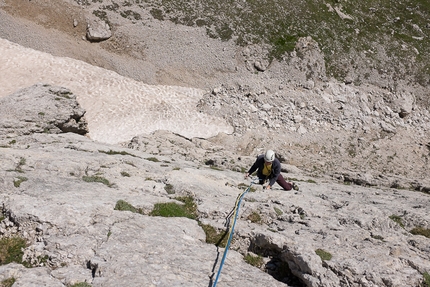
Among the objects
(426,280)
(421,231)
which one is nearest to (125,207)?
(426,280)

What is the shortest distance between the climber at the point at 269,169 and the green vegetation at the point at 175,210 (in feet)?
18.6

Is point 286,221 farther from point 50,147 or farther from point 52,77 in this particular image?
point 52,77

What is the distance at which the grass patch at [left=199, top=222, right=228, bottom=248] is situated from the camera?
14.4 meters

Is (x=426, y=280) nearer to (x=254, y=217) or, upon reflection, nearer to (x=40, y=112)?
(x=254, y=217)

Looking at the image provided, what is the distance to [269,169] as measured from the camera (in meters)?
21.1

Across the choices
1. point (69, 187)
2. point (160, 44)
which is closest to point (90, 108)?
point (160, 44)

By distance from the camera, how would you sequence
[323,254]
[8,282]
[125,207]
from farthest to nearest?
[125,207]
[323,254]
[8,282]

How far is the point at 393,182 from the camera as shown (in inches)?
1166

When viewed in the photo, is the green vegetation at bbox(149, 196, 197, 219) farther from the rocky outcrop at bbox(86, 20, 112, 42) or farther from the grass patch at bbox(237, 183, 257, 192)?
the rocky outcrop at bbox(86, 20, 112, 42)

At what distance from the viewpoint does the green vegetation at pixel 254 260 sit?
44.4 ft

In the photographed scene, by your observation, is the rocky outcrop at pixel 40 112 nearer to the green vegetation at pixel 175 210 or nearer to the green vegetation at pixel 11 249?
the green vegetation at pixel 11 249

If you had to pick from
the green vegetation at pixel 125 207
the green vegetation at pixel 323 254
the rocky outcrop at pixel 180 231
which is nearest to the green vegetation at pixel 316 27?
the rocky outcrop at pixel 180 231

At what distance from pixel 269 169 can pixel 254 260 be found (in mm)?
8199

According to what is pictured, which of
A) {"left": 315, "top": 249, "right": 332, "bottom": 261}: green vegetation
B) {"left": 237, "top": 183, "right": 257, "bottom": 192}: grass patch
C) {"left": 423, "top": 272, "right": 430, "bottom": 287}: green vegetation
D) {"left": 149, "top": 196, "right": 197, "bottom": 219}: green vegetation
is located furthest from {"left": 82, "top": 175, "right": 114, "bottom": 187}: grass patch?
{"left": 423, "top": 272, "right": 430, "bottom": 287}: green vegetation
